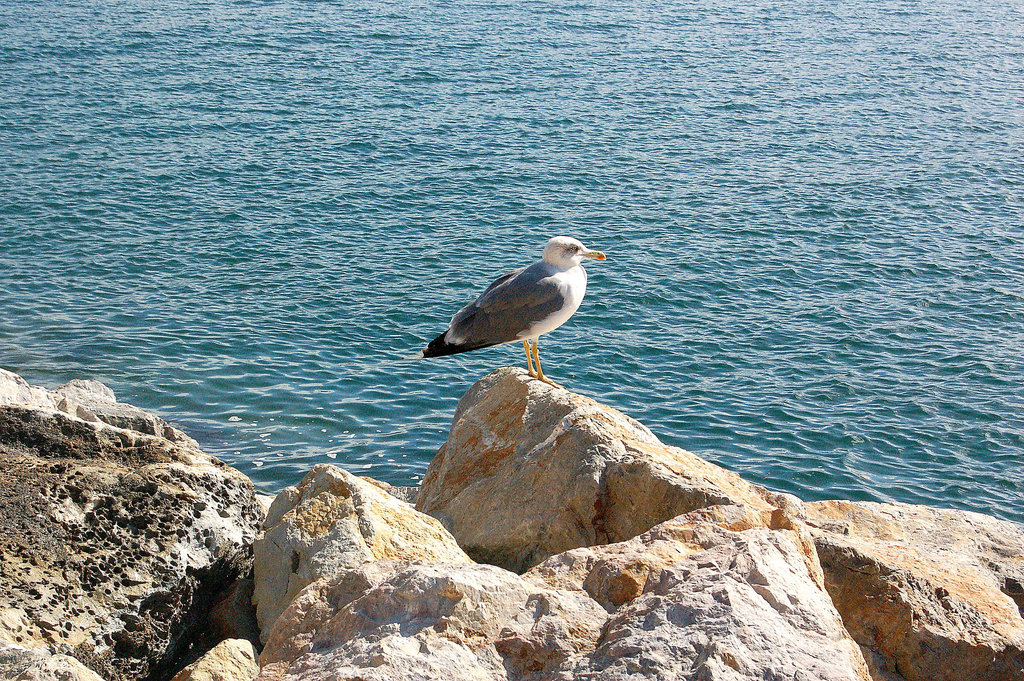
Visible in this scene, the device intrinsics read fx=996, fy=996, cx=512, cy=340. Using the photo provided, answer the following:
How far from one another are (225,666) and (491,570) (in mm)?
1630

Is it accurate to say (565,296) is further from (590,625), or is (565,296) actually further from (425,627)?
(425,627)

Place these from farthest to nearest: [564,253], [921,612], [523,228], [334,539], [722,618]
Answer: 1. [523,228]
2. [564,253]
3. [334,539]
4. [921,612]
5. [722,618]

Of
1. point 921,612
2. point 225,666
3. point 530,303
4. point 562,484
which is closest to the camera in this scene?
point 225,666

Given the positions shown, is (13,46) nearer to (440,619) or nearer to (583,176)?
(583,176)

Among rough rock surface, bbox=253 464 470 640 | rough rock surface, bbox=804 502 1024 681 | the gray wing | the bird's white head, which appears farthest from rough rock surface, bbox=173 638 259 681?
the bird's white head

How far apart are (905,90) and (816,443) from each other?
2096 centimetres

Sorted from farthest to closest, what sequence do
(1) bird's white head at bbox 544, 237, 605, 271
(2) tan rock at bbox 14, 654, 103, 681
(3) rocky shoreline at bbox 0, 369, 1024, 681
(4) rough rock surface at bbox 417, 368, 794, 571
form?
(1) bird's white head at bbox 544, 237, 605, 271, (4) rough rock surface at bbox 417, 368, 794, 571, (2) tan rock at bbox 14, 654, 103, 681, (3) rocky shoreline at bbox 0, 369, 1024, 681

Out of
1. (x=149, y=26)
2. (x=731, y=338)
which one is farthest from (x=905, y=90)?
(x=149, y=26)

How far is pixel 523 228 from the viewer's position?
69.1 ft

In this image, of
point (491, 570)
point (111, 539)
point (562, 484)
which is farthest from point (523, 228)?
point (491, 570)

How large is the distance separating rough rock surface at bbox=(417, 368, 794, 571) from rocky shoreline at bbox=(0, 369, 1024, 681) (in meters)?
0.02

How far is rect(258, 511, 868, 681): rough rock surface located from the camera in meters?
3.83

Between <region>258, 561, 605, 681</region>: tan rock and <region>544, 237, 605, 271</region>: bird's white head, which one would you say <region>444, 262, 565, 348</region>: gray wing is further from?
<region>258, 561, 605, 681</region>: tan rock

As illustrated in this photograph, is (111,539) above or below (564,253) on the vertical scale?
below
